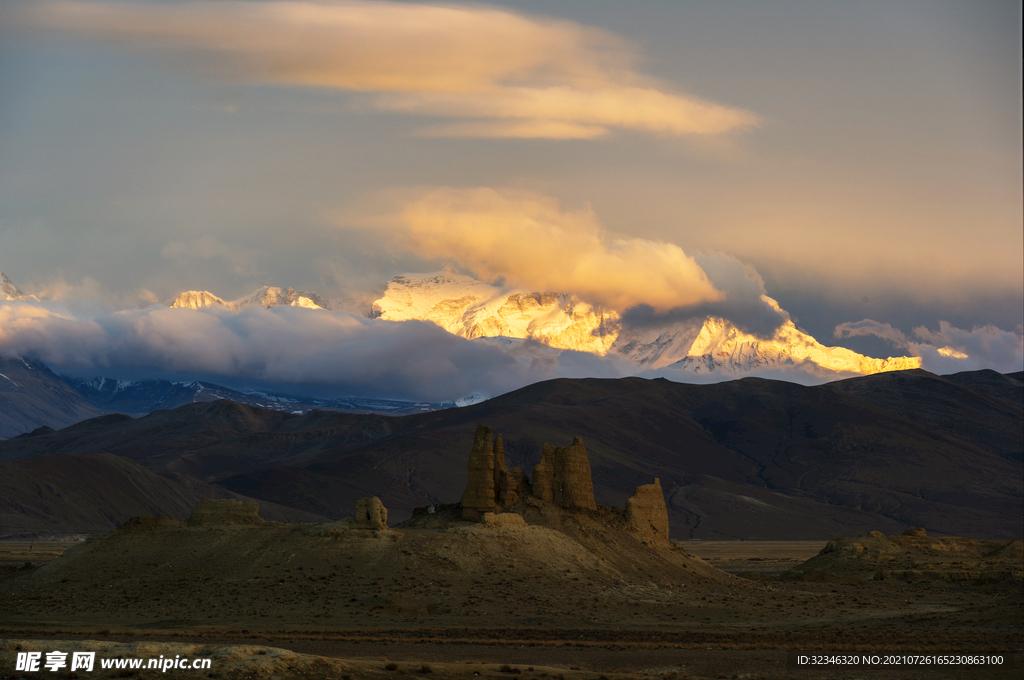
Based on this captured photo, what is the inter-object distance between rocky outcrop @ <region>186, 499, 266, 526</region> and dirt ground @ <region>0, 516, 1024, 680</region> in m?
1.89

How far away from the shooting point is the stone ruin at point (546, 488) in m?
84.2

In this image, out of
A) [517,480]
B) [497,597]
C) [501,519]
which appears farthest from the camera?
[517,480]

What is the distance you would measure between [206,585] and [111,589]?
5.94 meters

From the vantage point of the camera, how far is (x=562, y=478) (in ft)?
286

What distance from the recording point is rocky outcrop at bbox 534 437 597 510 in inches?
3418

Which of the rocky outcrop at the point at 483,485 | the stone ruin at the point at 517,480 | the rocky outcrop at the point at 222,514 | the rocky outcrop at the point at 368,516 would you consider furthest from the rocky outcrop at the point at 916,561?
the rocky outcrop at the point at 222,514

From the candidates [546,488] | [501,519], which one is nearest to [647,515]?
[546,488]

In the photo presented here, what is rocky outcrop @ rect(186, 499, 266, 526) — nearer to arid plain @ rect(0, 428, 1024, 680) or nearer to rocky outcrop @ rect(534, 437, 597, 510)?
arid plain @ rect(0, 428, 1024, 680)

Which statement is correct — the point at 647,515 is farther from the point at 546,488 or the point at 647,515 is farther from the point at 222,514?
the point at 222,514

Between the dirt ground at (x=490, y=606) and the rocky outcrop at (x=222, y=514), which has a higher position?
the rocky outcrop at (x=222, y=514)

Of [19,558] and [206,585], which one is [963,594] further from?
[19,558]

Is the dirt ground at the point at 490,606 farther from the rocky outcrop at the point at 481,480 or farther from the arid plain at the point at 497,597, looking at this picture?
the rocky outcrop at the point at 481,480

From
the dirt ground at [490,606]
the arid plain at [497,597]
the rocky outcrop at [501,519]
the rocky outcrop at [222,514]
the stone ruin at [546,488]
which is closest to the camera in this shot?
the dirt ground at [490,606]

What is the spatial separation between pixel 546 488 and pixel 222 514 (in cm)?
2333
